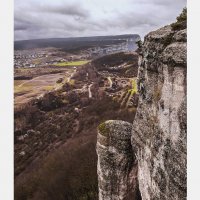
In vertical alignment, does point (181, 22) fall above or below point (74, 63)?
above

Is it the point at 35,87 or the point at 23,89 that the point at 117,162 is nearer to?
the point at 23,89

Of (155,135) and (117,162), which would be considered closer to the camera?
(155,135)

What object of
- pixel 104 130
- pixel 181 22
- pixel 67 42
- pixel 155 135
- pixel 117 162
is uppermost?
pixel 181 22

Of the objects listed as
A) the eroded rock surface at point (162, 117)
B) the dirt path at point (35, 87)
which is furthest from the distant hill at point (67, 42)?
the eroded rock surface at point (162, 117)

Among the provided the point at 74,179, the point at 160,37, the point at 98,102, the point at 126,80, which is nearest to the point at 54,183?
the point at 74,179

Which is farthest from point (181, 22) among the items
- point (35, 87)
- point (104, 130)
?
point (35, 87)
